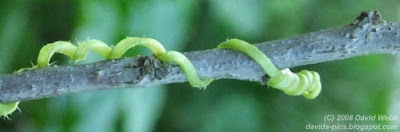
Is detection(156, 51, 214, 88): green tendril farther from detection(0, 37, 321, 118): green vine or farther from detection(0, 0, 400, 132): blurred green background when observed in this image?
detection(0, 0, 400, 132): blurred green background

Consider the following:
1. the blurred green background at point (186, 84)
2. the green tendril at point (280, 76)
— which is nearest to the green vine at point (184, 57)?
the green tendril at point (280, 76)

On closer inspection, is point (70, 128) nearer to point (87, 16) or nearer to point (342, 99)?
point (87, 16)

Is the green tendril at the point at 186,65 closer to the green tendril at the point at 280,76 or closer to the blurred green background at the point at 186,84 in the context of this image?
→ the green tendril at the point at 280,76

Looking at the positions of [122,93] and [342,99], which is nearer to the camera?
[122,93]

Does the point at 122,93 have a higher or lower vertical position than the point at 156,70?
higher

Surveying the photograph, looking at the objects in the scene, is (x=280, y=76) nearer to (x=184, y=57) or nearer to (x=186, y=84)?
(x=184, y=57)

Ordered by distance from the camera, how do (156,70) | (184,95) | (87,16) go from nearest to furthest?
(156,70) < (87,16) < (184,95)

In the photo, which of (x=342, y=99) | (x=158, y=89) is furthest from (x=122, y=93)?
(x=342, y=99)

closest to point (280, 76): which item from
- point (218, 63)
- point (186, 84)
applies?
point (218, 63)
